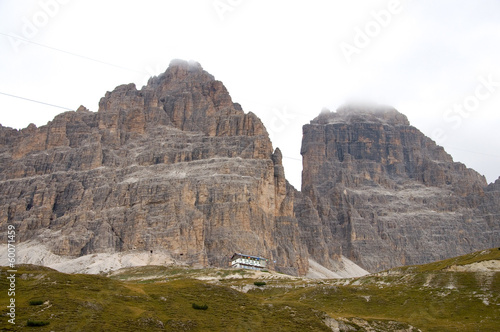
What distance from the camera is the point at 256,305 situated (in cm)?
8012

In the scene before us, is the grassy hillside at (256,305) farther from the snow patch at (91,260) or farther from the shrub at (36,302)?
the snow patch at (91,260)

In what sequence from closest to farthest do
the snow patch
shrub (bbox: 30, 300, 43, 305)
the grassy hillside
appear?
the grassy hillside
shrub (bbox: 30, 300, 43, 305)
the snow patch

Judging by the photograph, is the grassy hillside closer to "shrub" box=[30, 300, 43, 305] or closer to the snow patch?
"shrub" box=[30, 300, 43, 305]

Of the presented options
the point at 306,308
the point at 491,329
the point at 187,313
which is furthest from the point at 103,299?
the point at 491,329

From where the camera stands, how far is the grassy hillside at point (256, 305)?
64.0 m

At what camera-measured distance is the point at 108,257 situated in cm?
18912

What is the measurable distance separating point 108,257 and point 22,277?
113593mm

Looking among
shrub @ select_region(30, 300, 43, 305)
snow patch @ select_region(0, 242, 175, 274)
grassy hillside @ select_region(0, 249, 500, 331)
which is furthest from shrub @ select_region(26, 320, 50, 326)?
snow patch @ select_region(0, 242, 175, 274)

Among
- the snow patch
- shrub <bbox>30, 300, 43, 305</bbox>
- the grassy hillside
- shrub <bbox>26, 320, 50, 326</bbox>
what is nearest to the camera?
shrub <bbox>26, 320, 50, 326</bbox>

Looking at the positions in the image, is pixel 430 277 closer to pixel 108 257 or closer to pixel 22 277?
pixel 22 277

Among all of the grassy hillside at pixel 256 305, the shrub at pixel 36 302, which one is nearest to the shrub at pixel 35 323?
the grassy hillside at pixel 256 305

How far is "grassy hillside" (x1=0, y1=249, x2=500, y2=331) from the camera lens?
2520 inches

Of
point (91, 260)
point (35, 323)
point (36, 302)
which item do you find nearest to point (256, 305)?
point (36, 302)

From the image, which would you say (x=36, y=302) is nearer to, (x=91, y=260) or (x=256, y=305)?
(x=256, y=305)
